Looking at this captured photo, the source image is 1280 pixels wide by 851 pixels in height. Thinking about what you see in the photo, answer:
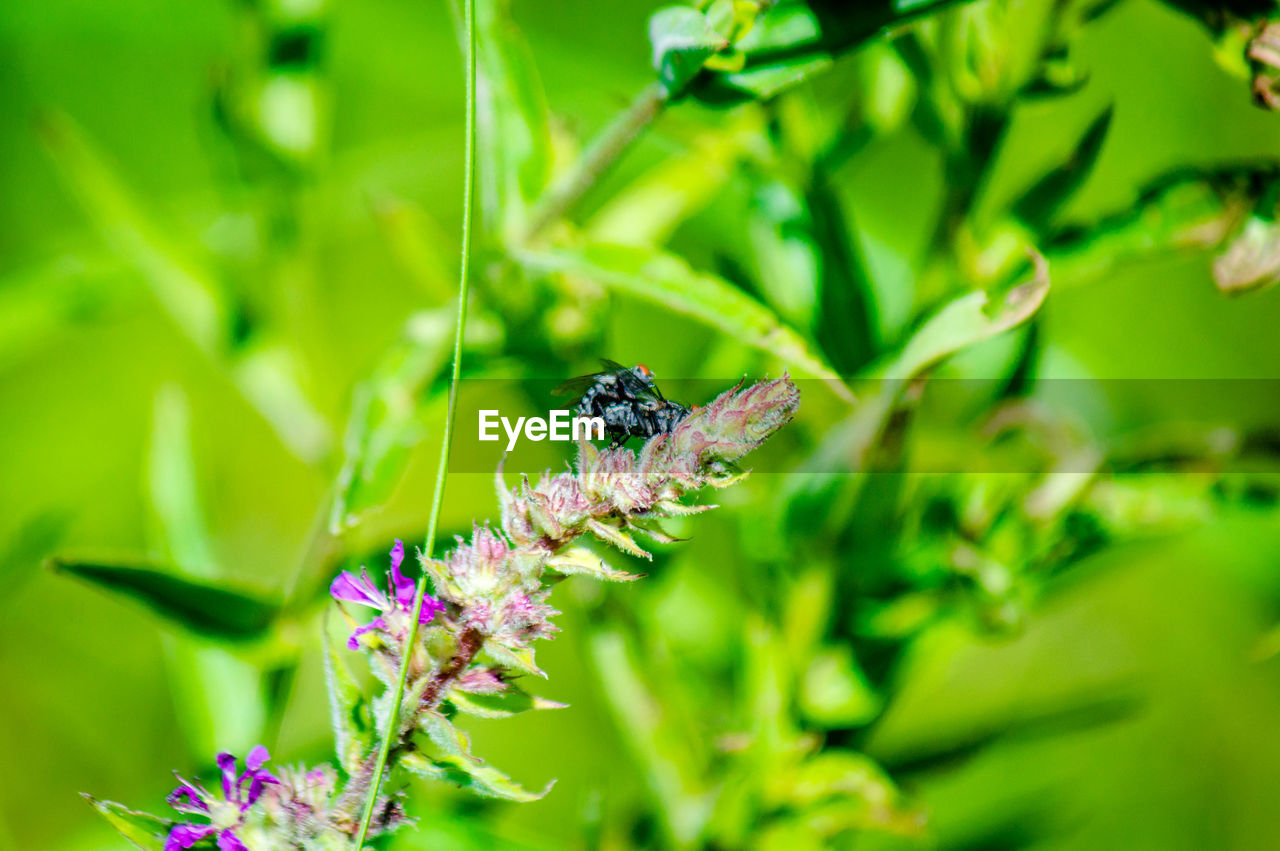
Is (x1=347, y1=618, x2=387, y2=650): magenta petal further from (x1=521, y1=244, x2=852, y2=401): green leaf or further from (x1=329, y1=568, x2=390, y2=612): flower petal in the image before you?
(x1=521, y1=244, x2=852, y2=401): green leaf

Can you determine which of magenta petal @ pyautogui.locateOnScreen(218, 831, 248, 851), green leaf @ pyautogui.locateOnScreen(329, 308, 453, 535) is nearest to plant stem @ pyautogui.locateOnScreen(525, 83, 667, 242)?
green leaf @ pyautogui.locateOnScreen(329, 308, 453, 535)

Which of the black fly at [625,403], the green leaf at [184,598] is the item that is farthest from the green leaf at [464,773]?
the green leaf at [184,598]

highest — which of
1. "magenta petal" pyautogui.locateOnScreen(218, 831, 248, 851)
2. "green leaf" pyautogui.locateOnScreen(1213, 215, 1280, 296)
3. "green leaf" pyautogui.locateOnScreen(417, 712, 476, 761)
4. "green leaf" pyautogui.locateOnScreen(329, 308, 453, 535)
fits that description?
"green leaf" pyautogui.locateOnScreen(329, 308, 453, 535)

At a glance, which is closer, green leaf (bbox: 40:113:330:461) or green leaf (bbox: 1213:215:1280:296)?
green leaf (bbox: 1213:215:1280:296)

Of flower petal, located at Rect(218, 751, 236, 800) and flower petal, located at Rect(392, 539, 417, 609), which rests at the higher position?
flower petal, located at Rect(392, 539, 417, 609)

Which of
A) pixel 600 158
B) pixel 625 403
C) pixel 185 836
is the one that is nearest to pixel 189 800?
pixel 185 836

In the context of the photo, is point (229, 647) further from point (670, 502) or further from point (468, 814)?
point (670, 502)
